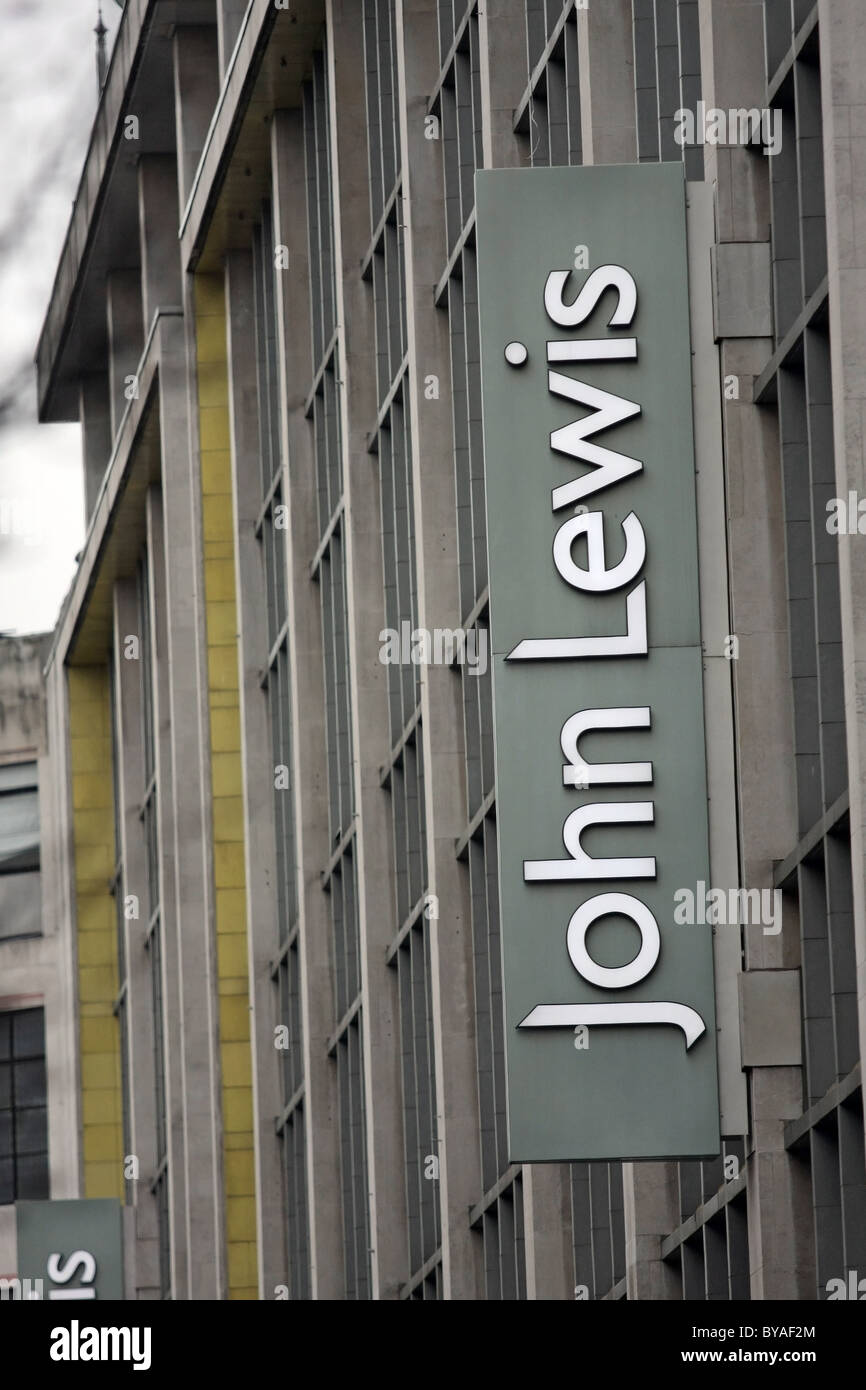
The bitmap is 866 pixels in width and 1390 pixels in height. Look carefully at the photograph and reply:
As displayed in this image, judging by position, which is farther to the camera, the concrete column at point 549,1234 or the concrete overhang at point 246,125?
the concrete overhang at point 246,125

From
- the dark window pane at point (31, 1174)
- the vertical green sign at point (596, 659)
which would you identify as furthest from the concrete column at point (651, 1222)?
the dark window pane at point (31, 1174)

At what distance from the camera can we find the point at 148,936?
57469 mm

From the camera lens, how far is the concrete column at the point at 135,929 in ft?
185

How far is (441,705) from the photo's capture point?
29875mm

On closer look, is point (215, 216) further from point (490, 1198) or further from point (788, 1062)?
point (788, 1062)

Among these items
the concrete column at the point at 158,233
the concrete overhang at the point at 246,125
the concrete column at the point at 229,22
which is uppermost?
the concrete column at the point at 158,233

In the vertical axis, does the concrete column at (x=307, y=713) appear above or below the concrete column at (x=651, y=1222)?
above

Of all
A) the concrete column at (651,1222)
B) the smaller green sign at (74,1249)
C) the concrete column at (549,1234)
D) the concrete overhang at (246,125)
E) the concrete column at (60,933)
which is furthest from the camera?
the concrete column at (60,933)

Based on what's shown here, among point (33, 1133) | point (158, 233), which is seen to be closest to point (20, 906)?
point (33, 1133)

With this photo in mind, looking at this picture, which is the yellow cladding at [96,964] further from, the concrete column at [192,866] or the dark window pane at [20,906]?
the concrete column at [192,866]

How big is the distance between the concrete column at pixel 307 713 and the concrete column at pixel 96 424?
24.7 meters

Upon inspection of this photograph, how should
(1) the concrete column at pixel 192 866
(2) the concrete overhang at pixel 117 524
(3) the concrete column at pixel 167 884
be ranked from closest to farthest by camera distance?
(1) the concrete column at pixel 192 866
(2) the concrete overhang at pixel 117 524
(3) the concrete column at pixel 167 884

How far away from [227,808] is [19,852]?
24873mm

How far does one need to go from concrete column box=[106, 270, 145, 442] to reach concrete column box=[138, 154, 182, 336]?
16.2 feet
